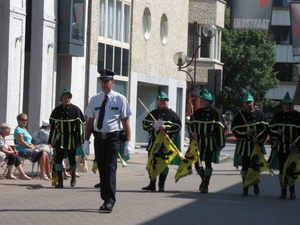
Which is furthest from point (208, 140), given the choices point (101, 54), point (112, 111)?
point (101, 54)

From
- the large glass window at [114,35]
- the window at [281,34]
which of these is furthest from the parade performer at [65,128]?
the window at [281,34]

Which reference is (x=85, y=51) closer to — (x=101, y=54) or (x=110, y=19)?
(x=101, y=54)

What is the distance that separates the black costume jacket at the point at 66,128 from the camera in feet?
53.7

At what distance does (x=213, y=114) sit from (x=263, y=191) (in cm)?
239

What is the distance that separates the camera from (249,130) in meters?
15.8

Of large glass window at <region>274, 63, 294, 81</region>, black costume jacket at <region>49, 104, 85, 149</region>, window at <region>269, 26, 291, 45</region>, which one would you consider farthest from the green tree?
black costume jacket at <region>49, 104, 85, 149</region>

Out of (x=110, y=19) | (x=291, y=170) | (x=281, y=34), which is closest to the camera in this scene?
(x=291, y=170)

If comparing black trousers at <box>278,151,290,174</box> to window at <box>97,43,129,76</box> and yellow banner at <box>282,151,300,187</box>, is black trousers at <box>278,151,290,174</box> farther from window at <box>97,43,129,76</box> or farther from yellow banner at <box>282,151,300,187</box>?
window at <box>97,43,129,76</box>

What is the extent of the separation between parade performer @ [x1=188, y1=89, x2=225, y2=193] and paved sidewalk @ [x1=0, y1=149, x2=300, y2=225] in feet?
2.55

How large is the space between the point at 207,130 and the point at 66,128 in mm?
2696

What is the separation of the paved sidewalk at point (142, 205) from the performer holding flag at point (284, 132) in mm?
643

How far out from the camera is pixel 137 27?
32.2 m

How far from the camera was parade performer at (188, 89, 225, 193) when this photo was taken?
15906mm

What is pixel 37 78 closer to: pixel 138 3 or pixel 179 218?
pixel 138 3
